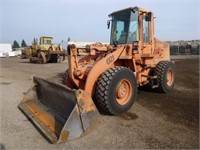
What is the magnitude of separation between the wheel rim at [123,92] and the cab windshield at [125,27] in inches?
52.5

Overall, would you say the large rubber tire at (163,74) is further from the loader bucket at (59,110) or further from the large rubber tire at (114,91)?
the loader bucket at (59,110)

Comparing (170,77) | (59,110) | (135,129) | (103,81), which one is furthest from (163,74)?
(59,110)

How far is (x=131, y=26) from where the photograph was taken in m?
5.80

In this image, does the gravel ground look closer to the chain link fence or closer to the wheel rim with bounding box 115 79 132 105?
the wheel rim with bounding box 115 79 132 105

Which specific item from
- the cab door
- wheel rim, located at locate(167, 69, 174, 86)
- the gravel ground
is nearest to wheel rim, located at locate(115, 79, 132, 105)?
the gravel ground

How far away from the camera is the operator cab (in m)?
5.80

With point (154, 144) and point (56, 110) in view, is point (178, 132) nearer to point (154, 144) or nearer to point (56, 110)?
point (154, 144)

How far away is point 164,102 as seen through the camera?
577 centimetres

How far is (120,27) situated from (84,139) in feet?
11.7

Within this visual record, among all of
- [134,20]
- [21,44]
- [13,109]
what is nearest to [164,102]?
[134,20]

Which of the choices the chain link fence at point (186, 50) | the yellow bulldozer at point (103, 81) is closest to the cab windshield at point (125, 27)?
the yellow bulldozer at point (103, 81)

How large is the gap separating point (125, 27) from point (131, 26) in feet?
0.62

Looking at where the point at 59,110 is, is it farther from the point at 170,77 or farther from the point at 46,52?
the point at 46,52

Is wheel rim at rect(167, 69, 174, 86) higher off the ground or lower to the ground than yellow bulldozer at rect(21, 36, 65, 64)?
lower
